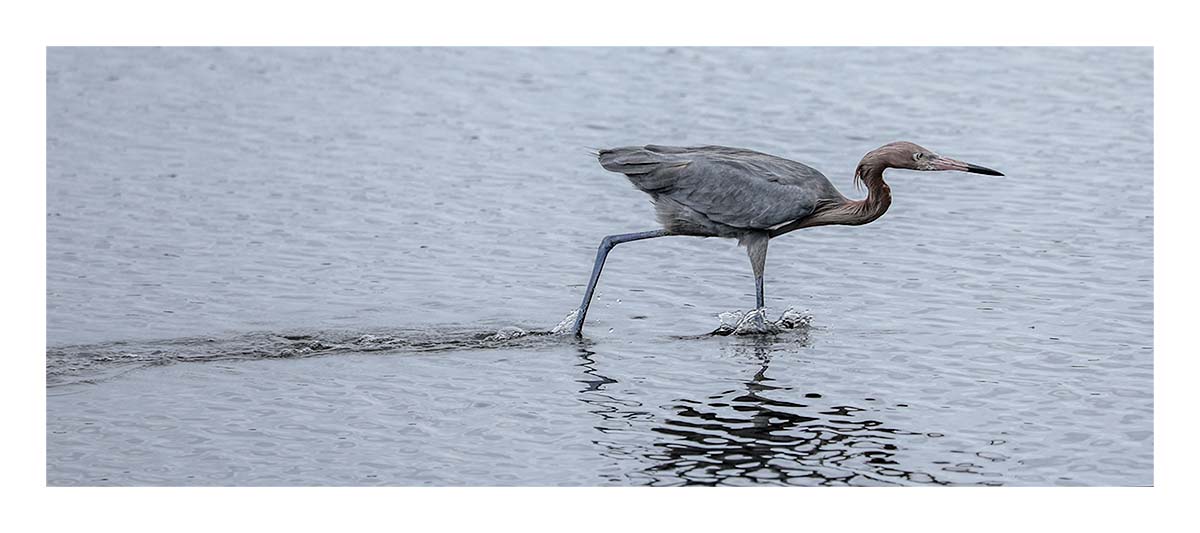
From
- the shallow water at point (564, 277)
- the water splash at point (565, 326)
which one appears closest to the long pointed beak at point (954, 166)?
the shallow water at point (564, 277)

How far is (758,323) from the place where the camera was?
1160 cm

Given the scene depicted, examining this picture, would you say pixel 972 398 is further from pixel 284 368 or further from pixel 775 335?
pixel 284 368

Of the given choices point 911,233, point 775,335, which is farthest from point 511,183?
point 775,335

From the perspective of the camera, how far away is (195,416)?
9625mm

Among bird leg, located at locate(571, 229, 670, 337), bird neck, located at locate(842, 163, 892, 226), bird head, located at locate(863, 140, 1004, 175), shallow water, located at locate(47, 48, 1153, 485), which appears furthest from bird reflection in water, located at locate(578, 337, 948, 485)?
bird head, located at locate(863, 140, 1004, 175)

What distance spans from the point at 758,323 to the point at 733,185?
994 millimetres

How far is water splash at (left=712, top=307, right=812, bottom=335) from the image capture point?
11.6 m

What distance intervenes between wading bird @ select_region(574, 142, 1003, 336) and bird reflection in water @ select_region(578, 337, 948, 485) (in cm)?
135

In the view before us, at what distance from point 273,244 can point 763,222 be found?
4.53 metres

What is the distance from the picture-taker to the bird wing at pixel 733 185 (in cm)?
1135

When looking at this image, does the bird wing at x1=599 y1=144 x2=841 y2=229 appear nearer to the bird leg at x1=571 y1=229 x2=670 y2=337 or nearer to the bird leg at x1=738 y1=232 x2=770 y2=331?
the bird leg at x1=738 y1=232 x2=770 y2=331

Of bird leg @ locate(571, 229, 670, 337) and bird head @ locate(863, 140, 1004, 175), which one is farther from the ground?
bird head @ locate(863, 140, 1004, 175)

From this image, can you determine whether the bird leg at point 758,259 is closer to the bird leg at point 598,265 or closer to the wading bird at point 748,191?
the wading bird at point 748,191

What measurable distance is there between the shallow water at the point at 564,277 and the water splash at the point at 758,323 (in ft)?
0.29
